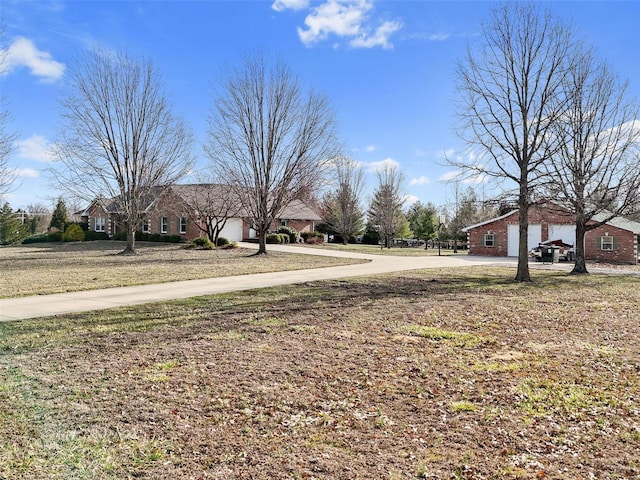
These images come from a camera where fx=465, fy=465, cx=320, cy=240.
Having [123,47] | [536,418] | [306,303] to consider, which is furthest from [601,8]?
[123,47]

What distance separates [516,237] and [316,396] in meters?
30.5

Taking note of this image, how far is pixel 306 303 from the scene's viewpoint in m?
10.3

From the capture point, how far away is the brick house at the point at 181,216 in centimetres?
3306

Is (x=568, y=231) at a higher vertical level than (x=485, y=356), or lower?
higher

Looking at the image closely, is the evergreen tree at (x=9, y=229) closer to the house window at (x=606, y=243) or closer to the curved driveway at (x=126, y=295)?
the curved driveway at (x=126, y=295)

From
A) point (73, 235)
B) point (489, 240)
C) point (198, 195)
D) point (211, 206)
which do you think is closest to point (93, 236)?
point (73, 235)

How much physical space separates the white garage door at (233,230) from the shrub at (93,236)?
10461 millimetres

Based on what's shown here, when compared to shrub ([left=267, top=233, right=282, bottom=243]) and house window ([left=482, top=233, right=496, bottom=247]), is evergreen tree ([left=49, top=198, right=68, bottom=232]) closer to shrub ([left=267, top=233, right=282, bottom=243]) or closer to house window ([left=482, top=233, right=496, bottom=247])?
shrub ([left=267, top=233, right=282, bottom=243])

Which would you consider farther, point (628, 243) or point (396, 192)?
point (396, 192)

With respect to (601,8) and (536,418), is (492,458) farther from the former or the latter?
(601,8)

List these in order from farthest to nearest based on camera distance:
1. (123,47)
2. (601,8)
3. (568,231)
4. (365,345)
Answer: (568,231) < (123,47) < (601,8) < (365,345)

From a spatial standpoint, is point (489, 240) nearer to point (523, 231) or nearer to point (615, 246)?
point (615, 246)

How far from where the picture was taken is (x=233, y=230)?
141 feet

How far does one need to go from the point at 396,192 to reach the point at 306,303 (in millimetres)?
37719
